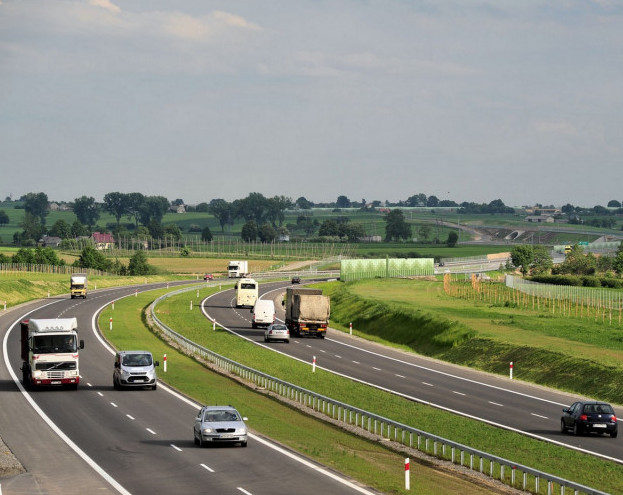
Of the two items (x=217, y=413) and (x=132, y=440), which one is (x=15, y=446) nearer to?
(x=132, y=440)

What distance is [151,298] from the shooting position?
129 metres

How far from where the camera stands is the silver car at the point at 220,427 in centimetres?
3594

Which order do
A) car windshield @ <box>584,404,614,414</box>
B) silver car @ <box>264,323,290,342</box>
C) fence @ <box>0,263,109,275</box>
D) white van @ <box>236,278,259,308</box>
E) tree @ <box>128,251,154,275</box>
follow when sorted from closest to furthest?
car windshield @ <box>584,404,614,414</box> → silver car @ <box>264,323,290,342</box> → white van @ <box>236,278,259,308</box> → fence @ <box>0,263,109,275</box> → tree @ <box>128,251,154,275</box>

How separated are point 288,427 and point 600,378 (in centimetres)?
2381

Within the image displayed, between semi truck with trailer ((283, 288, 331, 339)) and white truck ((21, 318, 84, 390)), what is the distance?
34571 millimetres

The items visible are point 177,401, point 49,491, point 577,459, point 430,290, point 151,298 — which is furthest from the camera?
point 430,290

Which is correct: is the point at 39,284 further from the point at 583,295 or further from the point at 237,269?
the point at 583,295

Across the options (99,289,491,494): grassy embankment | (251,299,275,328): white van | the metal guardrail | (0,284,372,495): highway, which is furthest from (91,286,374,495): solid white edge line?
(251,299,275,328): white van

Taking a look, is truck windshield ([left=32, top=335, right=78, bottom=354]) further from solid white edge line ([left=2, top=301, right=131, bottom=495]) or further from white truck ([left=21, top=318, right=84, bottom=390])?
solid white edge line ([left=2, top=301, right=131, bottom=495])

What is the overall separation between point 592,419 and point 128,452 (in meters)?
18.9

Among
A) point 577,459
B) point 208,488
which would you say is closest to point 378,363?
point 577,459

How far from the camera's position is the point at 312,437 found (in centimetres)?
4028

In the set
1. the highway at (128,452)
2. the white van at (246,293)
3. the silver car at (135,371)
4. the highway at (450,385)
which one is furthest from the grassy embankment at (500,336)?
the highway at (128,452)

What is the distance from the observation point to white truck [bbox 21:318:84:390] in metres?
48.4
